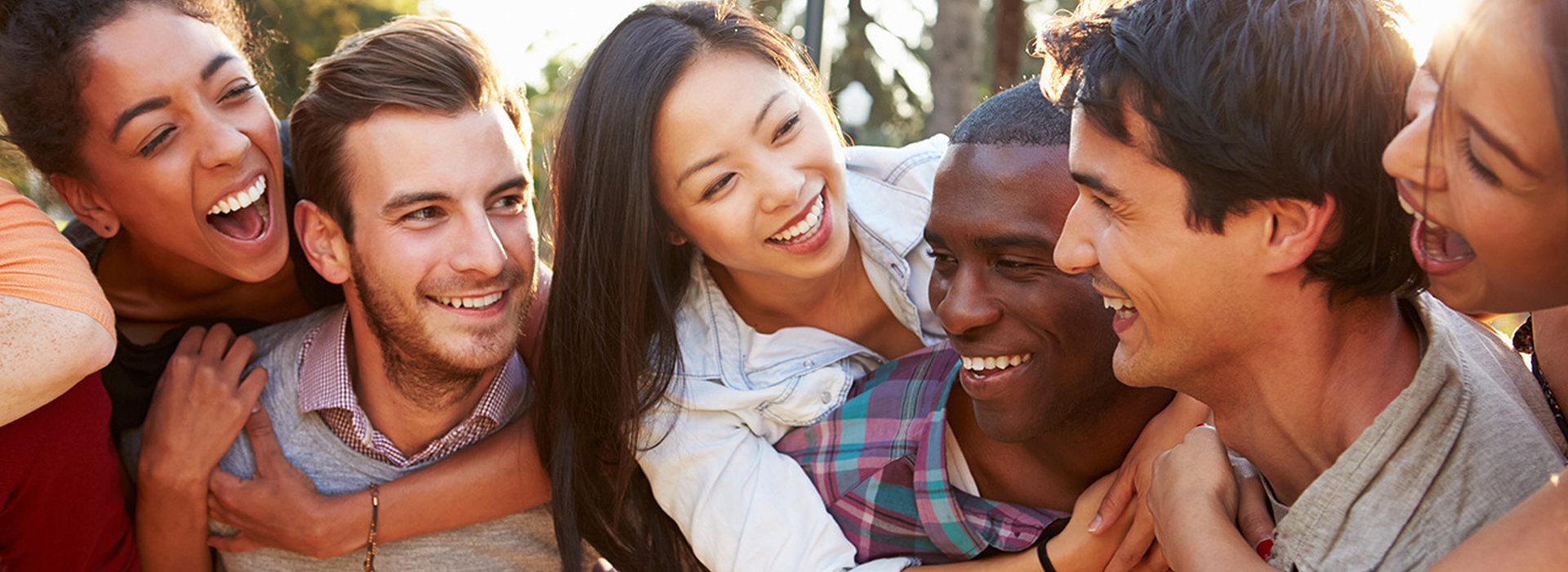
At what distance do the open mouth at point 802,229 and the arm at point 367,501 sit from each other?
3.12ft

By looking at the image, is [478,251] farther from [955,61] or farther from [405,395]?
[955,61]

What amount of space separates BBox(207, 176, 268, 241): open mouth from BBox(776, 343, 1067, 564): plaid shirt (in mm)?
1604

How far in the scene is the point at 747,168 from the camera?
3289 millimetres

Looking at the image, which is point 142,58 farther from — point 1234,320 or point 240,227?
point 1234,320

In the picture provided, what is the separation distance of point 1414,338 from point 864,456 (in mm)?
1292

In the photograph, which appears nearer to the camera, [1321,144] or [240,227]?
[1321,144]

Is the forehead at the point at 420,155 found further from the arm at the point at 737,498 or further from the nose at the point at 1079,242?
the nose at the point at 1079,242

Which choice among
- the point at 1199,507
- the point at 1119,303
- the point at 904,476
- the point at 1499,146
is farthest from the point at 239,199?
the point at 1499,146

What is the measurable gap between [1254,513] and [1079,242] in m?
0.63

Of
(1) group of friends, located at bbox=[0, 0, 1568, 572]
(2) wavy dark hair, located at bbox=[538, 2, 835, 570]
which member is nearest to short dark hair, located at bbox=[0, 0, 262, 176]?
(1) group of friends, located at bbox=[0, 0, 1568, 572]

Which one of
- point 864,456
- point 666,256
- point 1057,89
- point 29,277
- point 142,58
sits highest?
point 1057,89

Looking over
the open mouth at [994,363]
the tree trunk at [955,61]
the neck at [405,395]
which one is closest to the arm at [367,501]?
the neck at [405,395]

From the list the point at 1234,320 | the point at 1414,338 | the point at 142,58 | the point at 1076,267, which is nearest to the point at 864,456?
the point at 1076,267

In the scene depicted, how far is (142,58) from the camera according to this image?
134 inches
